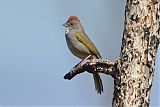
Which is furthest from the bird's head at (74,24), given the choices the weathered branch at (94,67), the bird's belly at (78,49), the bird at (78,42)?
the weathered branch at (94,67)

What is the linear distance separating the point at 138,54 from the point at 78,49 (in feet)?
4.59

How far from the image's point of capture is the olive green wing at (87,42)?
3.37m

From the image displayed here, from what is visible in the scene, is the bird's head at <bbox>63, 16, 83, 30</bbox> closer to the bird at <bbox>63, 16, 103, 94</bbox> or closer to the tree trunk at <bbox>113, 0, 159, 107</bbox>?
the bird at <bbox>63, 16, 103, 94</bbox>

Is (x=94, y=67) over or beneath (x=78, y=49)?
beneath

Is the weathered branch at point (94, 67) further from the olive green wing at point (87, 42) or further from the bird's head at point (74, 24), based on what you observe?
the bird's head at point (74, 24)

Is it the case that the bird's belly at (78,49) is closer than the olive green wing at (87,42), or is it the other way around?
the olive green wing at (87,42)

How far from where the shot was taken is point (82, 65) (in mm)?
2412

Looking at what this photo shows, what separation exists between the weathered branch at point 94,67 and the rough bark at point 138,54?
10 centimetres

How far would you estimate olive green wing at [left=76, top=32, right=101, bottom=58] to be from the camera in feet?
11.0

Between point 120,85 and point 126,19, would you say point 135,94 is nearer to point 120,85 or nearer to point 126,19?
point 120,85

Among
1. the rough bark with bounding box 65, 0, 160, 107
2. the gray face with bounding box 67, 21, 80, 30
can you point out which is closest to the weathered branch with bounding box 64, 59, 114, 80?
the rough bark with bounding box 65, 0, 160, 107

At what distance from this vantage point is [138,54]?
85.4 inches

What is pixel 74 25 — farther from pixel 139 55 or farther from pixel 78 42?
pixel 139 55

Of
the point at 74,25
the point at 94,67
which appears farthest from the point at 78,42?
the point at 94,67
